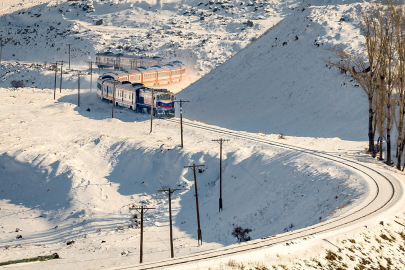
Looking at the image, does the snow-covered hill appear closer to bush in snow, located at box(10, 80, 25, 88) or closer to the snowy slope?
bush in snow, located at box(10, 80, 25, 88)

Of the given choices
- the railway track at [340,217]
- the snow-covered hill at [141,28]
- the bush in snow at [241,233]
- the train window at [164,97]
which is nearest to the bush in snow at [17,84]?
the snow-covered hill at [141,28]

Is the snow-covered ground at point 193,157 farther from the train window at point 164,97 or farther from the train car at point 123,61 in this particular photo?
the train car at point 123,61

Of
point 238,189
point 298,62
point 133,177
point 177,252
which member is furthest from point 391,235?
point 298,62

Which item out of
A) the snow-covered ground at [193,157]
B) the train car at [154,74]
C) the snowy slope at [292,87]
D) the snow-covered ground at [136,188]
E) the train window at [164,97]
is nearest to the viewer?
the snow-covered ground at [136,188]

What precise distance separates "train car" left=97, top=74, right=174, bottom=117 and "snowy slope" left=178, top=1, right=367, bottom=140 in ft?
24.3

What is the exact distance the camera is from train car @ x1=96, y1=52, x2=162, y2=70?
93125 mm

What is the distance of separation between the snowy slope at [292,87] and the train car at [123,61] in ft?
62.4

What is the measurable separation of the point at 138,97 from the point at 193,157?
2158cm

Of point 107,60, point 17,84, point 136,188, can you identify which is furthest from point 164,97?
point 17,84

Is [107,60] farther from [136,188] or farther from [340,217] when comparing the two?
[340,217]

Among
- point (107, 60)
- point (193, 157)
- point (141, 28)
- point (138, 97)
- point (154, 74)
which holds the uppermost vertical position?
point (141, 28)

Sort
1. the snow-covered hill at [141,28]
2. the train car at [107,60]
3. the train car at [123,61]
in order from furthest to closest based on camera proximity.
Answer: the snow-covered hill at [141,28] → the train car at [107,60] → the train car at [123,61]

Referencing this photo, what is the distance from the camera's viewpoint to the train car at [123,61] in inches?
3666

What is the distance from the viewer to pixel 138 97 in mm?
62906
